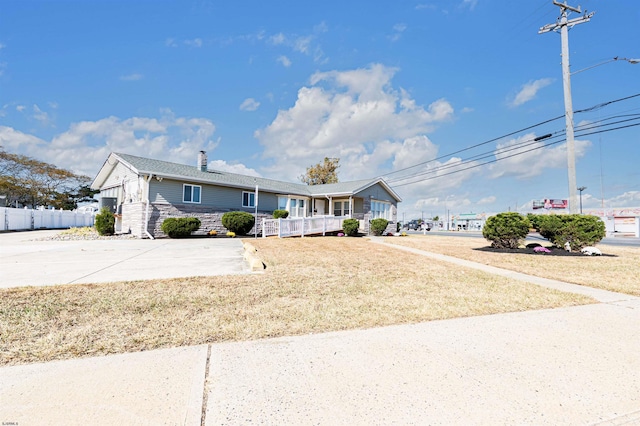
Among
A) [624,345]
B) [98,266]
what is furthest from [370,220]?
[624,345]

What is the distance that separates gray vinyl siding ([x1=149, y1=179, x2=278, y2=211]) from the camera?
17.3 metres

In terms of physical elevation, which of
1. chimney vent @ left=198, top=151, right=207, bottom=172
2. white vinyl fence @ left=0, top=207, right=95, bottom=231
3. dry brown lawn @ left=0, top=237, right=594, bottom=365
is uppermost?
chimney vent @ left=198, top=151, right=207, bottom=172

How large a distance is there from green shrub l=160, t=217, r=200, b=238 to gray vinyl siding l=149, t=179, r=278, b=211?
144 centimetres

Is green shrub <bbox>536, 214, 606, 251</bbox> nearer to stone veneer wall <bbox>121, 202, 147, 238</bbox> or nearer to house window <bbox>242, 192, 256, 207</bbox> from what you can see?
house window <bbox>242, 192, 256, 207</bbox>

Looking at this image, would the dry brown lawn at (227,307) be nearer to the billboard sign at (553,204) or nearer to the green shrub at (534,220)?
the green shrub at (534,220)

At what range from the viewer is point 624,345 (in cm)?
338

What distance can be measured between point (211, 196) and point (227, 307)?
54.2 ft

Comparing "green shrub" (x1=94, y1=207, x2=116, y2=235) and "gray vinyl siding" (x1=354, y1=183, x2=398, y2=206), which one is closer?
"green shrub" (x1=94, y1=207, x2=116, y2=235)

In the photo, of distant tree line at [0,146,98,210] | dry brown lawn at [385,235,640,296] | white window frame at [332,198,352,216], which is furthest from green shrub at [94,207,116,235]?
distant tree line at [0,146,98,210]

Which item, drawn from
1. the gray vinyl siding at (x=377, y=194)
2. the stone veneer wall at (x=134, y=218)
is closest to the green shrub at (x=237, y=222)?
the stone veneer wall at (x=134, y=218)

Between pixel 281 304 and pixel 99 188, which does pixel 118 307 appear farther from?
pixel 99 188

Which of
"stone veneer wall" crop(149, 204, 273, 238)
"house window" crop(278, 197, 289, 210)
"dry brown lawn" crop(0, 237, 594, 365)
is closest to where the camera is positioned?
"dry brown lawn" crop(0, 237, 594, 365)

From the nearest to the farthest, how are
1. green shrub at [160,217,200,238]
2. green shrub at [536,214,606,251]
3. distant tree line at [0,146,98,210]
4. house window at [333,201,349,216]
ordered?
green shrub at [536,214,606,251] < green shrub at [160,217,200,238] < house window at [333,201,349,216] < distant tree line at [0,146,98,210]

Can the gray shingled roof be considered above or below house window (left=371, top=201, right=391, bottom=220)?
above
